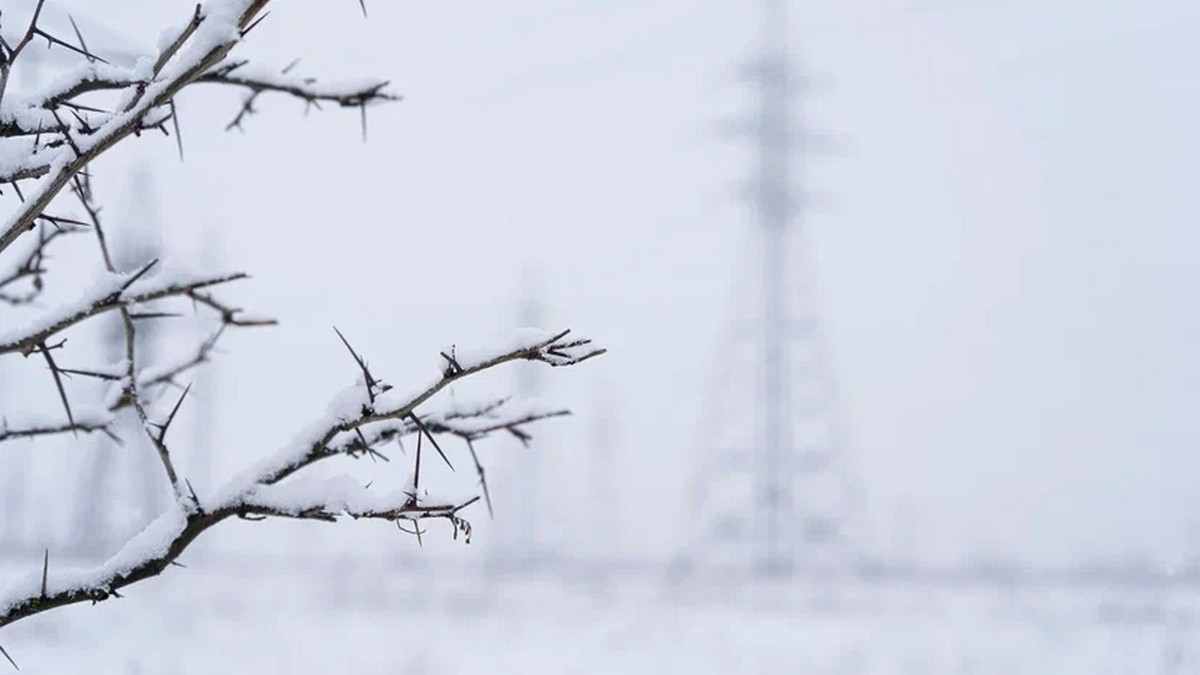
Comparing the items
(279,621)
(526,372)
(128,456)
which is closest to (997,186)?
(526,372)

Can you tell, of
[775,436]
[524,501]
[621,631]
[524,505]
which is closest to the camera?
[621,631]

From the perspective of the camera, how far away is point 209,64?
1.23 m

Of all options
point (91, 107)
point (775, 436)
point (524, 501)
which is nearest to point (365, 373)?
point (91, 107)

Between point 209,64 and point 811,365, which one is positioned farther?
point 811,365

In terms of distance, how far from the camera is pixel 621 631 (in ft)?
28.9

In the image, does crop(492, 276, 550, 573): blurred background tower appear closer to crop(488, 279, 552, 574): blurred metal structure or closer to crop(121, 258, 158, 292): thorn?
crop(488, 279, 552, 574): blurred metal structure

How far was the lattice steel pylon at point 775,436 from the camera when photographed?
1259cm

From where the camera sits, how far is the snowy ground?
7352 millimetres

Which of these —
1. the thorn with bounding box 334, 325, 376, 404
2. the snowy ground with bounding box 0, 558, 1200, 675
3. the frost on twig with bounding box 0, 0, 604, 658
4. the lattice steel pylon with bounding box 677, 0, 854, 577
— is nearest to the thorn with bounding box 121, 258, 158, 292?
the frost on twig with bounding box 0, 0, 604, 658

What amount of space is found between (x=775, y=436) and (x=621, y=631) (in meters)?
4.18

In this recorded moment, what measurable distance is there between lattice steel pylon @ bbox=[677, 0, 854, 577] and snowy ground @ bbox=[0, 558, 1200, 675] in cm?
131

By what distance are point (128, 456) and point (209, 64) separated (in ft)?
59.6

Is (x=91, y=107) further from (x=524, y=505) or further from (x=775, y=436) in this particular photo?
(x=524, y=505)

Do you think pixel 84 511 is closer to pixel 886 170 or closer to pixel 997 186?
pixel 886 170
